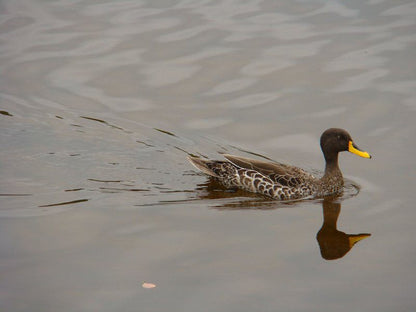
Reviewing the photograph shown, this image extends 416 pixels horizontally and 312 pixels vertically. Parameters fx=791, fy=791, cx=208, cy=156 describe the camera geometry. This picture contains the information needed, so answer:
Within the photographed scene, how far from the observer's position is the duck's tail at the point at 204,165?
38.1 ft

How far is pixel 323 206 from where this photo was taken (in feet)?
35.0

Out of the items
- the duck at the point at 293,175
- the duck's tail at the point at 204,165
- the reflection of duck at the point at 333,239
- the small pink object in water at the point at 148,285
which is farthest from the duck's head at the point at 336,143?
the small pink object in water at the point at 148,285

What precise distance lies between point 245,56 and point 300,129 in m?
3.31

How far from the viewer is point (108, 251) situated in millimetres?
8758

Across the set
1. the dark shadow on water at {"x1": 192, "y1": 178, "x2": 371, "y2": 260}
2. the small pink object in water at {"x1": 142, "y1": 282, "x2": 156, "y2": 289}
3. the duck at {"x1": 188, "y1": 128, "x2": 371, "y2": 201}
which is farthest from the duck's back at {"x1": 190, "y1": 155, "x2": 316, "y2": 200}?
the small pink object in water at {"x1": 142, "y1": 282, "x2": 156, "y2": 289}

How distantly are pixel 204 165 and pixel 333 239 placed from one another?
9.30 feet

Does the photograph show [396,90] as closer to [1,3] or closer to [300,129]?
[300,129]

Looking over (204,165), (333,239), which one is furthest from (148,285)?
(204,165)

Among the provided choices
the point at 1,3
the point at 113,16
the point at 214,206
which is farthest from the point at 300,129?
the point at 1,3

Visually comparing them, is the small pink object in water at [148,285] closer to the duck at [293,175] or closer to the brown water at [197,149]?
the brown water at [197,149]

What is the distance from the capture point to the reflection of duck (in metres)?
9.02

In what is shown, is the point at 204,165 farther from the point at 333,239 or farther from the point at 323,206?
the point at 333,239

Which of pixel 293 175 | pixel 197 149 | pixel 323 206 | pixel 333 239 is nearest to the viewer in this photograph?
pixel 333 239

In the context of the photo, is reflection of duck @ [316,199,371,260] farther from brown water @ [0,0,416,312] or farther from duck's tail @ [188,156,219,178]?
duck's tail @ [188,156,219,178]
